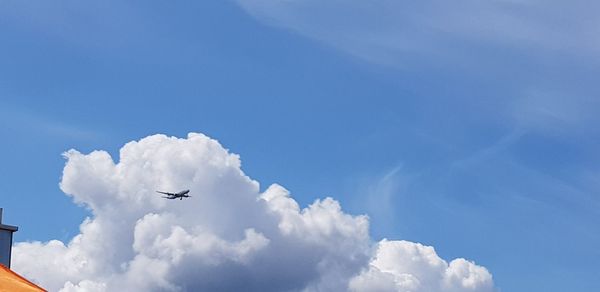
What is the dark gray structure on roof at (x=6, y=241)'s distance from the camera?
5906cm

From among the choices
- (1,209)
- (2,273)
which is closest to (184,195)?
(1,209)

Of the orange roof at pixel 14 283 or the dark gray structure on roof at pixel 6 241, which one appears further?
the dark gray structure on roof at pixel 6 241

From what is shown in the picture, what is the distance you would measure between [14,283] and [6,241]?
42123 millimetres

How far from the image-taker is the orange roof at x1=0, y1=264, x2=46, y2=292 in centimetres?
1901

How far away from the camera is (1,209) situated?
62188 mm

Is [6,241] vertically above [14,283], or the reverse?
[6,241]

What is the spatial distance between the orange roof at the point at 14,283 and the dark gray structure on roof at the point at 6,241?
132 feet

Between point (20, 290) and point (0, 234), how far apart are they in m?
42.2

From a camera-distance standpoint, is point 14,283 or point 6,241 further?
point 6,241

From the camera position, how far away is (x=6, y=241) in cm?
5947

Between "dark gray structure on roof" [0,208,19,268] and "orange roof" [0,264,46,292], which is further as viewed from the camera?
"dark gray structure on roof" [0,208,19,268]

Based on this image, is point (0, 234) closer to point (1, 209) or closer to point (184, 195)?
point (1, 209)

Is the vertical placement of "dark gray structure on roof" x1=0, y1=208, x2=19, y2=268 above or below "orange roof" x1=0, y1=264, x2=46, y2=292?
above

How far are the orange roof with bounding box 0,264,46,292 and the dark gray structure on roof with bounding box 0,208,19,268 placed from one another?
4036 centimetres
